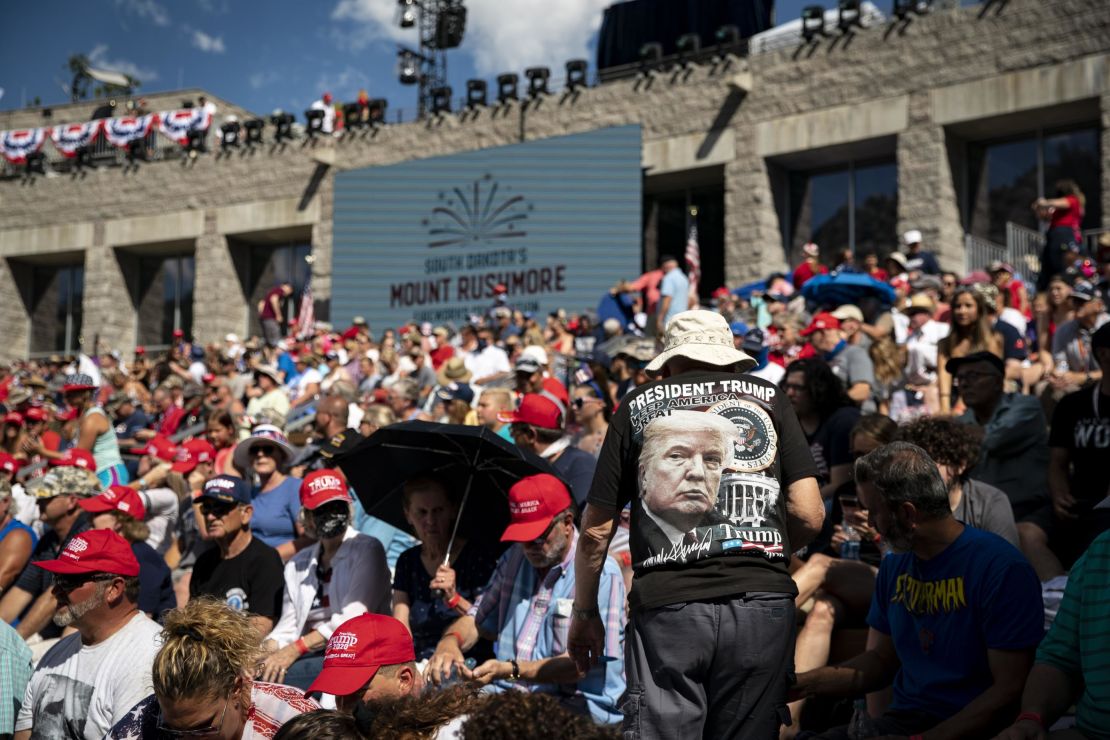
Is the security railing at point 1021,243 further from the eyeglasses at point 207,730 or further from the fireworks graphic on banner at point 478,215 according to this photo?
the eyeglasses at point 207,730

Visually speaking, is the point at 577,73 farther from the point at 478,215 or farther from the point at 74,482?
the point at 74,482

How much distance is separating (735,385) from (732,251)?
17.3 meters

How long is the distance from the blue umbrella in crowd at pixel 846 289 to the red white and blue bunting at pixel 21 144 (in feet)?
86.0

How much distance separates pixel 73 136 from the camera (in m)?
30.4

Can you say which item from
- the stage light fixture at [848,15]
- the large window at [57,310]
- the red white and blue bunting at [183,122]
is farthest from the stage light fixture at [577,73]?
the large window at [57,310]

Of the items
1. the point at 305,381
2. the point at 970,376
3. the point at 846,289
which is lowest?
the point at 970,376

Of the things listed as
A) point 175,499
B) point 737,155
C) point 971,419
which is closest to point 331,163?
point 737,155

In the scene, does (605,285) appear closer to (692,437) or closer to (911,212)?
(911,212)

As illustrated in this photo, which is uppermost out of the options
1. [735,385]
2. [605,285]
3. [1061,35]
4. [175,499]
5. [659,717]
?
[1061,35]

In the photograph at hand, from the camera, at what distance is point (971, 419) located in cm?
638

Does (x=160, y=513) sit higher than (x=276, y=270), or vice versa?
(x=276, y=270)

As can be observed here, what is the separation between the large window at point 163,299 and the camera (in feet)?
96.5

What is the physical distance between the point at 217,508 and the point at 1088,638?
444 cm

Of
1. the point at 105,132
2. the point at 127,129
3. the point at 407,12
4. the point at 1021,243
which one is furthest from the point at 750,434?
the point at 105,132
